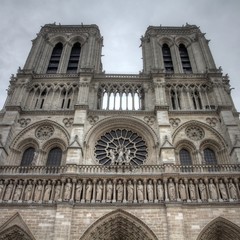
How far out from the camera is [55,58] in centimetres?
2533

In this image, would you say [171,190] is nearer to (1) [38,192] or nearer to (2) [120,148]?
(2) [120,148]

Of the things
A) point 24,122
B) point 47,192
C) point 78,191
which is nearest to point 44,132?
point 24,122

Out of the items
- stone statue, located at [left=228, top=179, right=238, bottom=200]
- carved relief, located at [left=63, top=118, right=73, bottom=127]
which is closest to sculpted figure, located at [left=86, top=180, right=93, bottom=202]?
carved relief, located at [left=63, top=118, right=73, bottom=127]

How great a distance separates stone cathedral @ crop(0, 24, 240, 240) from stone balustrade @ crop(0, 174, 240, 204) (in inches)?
2.1

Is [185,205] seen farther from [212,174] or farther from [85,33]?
[85,33]

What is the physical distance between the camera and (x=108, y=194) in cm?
1467

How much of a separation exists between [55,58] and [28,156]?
10.8 meters

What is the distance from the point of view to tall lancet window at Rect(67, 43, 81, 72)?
80.7 feet

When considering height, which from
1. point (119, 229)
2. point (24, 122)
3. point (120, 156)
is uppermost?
point (24, 122)

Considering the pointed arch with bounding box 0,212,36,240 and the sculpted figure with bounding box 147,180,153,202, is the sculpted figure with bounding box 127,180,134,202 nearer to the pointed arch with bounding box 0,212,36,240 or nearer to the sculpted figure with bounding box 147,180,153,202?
the sculpted figure with bounding box 147,180,153,202

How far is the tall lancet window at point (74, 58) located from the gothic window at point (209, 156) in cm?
1297

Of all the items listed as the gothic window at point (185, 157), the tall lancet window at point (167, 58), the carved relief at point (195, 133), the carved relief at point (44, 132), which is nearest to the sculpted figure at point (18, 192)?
the carved relief at point (44, 132)

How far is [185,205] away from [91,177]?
16.7 feet

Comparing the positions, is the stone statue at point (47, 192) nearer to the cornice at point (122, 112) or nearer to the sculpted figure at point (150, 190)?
the sculpted figure at point (150, 190)
